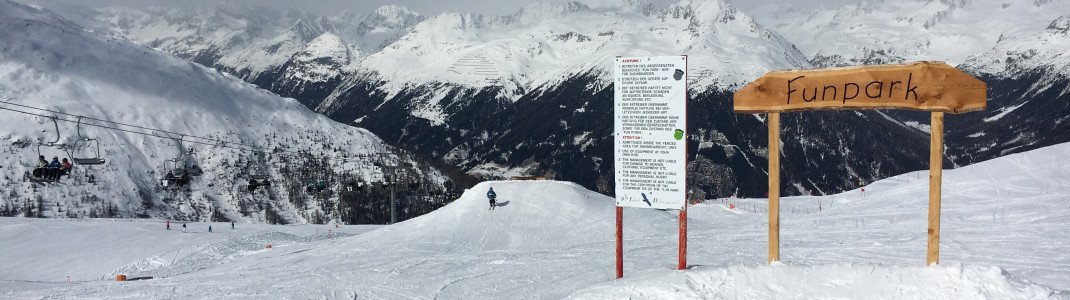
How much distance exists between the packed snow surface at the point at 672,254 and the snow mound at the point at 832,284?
0.07 ft

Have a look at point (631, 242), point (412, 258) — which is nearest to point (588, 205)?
point (631, 242)

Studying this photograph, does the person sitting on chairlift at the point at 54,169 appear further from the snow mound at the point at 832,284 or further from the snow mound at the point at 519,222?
the snow mound at the point at 832,284

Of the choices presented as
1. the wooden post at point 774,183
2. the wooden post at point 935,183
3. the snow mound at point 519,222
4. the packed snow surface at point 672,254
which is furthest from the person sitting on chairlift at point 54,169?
the wooden post at point 935,183

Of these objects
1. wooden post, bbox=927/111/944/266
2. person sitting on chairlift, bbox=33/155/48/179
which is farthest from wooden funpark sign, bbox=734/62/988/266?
person sitting on chairlift, bbox=33/155/48/179

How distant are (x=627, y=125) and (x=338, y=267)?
1608 centimetres

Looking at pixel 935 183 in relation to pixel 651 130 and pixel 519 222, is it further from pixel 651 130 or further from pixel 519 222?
pixel 519 222

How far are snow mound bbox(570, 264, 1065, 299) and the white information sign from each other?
1.24 metres

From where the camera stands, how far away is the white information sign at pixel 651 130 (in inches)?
435

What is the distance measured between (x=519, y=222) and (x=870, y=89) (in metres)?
26.9

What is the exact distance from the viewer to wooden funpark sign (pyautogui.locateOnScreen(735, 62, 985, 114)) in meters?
10.7

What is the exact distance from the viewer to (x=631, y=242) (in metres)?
27.8

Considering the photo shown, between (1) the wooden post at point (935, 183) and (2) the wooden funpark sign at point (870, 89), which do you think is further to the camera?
(1) the wooden post at point (935, 183)

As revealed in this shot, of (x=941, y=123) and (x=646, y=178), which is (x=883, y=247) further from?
(x=646, y=178)

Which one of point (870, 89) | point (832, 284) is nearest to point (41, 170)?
point (832, 284)
